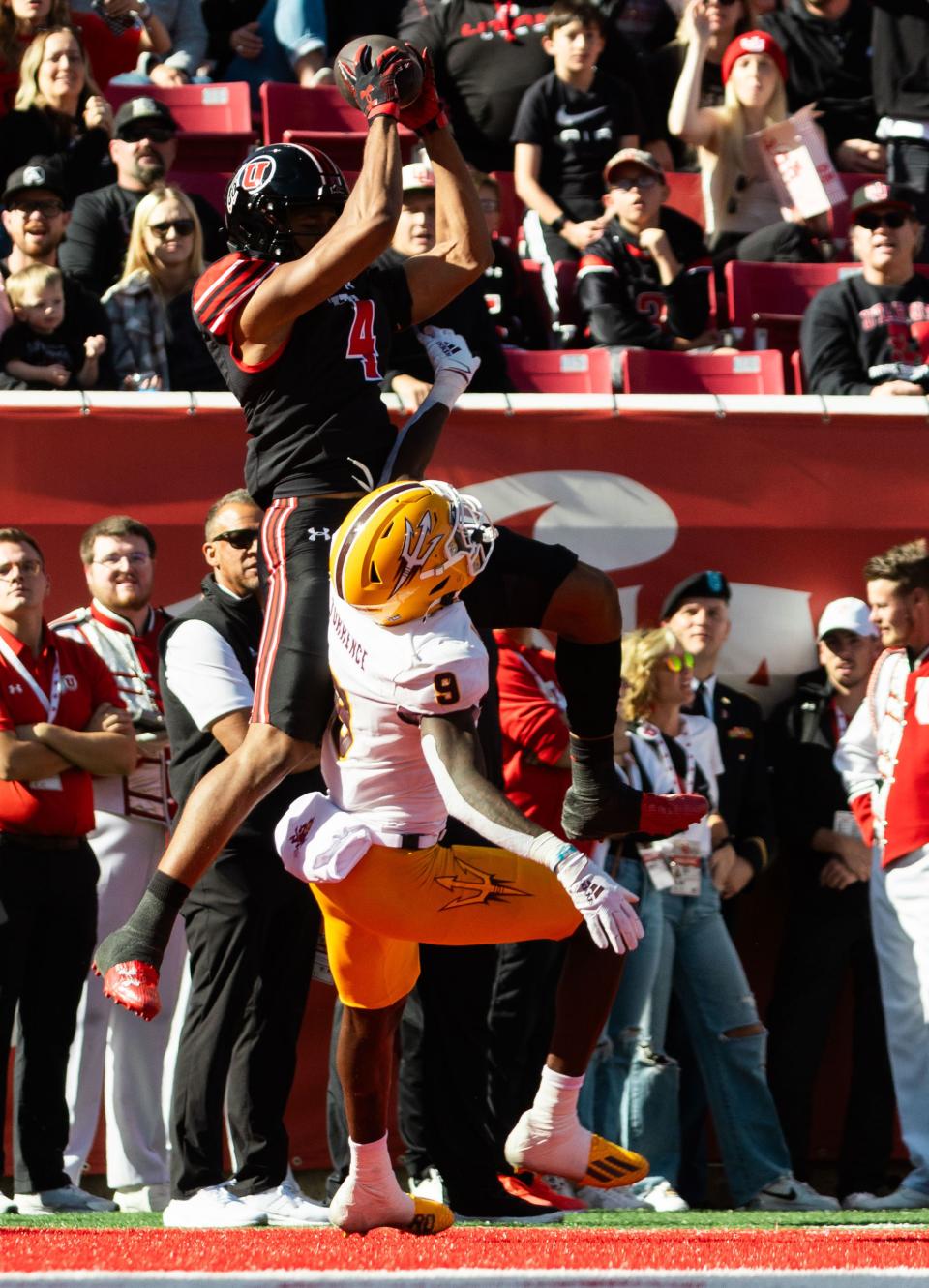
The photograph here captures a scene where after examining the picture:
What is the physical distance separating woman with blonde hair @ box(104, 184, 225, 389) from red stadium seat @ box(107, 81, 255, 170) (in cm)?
249

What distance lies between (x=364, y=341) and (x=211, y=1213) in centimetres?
252

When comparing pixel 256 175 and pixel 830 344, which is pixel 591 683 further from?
pixel 830 344

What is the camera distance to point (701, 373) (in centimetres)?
870

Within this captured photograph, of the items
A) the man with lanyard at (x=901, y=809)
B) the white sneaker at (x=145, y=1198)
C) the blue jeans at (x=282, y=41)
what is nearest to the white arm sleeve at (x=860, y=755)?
the man with lanyard at (x=901, y=809)

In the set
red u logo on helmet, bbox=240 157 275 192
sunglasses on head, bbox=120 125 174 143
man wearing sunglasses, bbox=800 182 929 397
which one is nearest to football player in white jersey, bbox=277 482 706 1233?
red u logo on helmet, bbox=240 157 275 192

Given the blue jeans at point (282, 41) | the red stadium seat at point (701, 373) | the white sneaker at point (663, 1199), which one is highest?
the blue jeans at point (282, 41)

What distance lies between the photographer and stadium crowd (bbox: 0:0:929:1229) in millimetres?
5816

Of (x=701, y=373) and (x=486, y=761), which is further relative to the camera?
(x=701, y=373)

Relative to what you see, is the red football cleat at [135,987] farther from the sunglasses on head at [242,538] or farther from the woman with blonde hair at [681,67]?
the woman with blonde hair at [681,67]

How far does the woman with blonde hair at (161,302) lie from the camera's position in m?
8.01

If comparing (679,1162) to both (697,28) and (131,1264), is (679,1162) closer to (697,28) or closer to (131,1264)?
(131,1264)

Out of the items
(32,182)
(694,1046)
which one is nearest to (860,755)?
(694,1046)

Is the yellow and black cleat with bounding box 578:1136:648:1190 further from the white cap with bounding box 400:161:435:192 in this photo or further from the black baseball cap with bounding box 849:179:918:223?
the black baseball cap with bounding box 849:179:918:223

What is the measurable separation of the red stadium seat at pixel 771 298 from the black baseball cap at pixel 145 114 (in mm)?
2849
